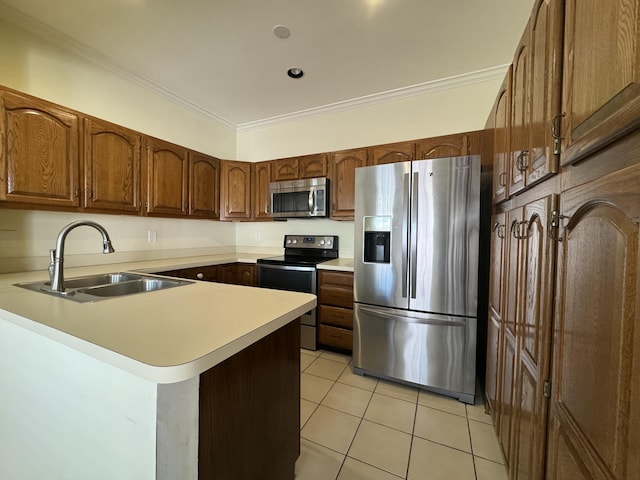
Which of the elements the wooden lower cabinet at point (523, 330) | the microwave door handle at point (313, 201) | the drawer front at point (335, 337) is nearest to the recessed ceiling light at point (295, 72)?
the microwave door handle at point (313, 201)

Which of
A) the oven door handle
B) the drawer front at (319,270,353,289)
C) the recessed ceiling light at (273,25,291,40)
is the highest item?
the recessed ceiling light at (273,25,291,40)

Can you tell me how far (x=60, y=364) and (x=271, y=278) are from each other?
2.01m

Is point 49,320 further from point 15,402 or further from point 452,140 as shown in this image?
point 452,140

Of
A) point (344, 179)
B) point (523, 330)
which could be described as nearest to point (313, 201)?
point (344, 179)

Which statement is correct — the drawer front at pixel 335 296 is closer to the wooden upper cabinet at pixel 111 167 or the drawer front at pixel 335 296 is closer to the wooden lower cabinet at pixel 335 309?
the wooden lower cabinet at pixel 335 309

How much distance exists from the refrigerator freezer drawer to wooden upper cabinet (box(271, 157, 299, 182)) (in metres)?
1.71

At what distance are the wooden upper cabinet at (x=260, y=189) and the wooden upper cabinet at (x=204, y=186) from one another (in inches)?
17.1

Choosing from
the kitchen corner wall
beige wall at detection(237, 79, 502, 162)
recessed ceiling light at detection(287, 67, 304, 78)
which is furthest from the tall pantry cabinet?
the kitchen corner wall

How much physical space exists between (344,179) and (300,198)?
0.54 m

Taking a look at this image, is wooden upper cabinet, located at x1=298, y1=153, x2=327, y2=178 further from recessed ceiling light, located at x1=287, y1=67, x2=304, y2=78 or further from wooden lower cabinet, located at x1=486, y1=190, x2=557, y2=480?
wooden lower cabinet, located at x1=486, y1=190, x2=557, y2=480

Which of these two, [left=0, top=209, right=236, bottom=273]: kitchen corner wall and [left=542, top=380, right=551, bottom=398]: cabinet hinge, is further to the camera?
[left=0, top=209, right=236, bottom=273]: kitchen corner wall

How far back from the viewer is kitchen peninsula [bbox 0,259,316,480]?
24.8 inches

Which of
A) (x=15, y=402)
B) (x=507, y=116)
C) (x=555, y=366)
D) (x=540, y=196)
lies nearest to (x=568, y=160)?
(x=540, y=196)

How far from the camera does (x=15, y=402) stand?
99 centimetres
